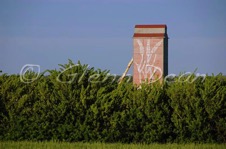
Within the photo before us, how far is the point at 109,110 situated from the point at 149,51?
31.2 feet

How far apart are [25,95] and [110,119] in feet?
8.00

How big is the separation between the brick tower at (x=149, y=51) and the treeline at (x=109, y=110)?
27.7 feet

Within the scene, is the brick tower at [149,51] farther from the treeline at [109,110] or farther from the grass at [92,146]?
the grass at [92,146]

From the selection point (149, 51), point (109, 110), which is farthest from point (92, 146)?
point (149, 51)

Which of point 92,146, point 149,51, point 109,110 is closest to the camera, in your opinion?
point 92,146

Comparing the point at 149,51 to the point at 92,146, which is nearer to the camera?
the point at 92,146

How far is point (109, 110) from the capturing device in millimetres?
12188

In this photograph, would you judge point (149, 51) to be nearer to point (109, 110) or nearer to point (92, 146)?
point (109, 110)

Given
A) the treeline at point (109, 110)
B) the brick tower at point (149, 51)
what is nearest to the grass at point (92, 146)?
the treeline at point (109, 110)

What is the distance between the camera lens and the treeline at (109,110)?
1208cm

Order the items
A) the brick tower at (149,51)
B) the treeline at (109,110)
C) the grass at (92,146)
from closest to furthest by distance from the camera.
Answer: the grass at (92,146) < the treeline at (109,110) < the brick tower at (149,51)

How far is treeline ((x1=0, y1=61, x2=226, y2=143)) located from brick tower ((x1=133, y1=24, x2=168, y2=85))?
8.43 meters

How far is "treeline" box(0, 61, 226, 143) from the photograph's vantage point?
39.6 ft

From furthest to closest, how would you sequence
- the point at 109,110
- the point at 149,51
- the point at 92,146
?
the point at 149,51
the point at 109,110
the point at 92,146
